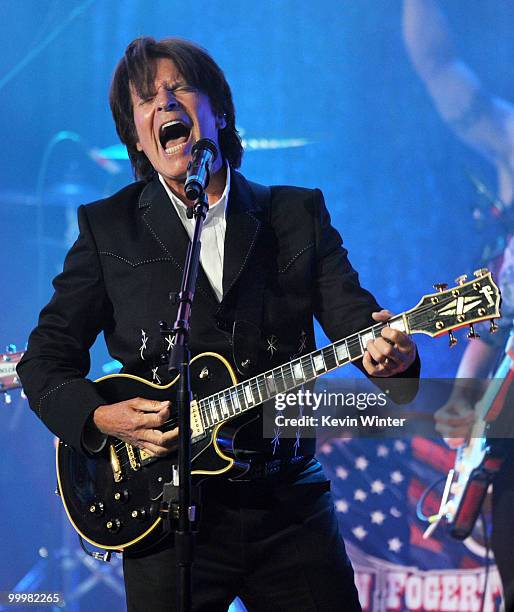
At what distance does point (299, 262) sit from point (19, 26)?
2.31 metres

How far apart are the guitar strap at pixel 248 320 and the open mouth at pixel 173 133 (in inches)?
20.0

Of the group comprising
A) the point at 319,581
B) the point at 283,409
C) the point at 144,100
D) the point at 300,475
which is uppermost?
the point at 144,100

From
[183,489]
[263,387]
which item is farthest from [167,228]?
[183,489]

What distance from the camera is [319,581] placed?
242 cm

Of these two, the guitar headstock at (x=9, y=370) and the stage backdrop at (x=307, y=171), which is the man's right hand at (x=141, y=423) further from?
the guitar headstock at (x=9, y=370)

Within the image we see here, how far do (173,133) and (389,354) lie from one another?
1.19 metres

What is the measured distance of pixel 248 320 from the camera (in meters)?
2.60

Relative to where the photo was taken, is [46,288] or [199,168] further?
[46,288]

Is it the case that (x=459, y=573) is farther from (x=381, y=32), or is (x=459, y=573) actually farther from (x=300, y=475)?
(x=381, y=32)

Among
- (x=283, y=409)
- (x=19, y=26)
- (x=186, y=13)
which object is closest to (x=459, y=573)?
(x=283, y=409)

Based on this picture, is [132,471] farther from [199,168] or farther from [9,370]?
[9,370]

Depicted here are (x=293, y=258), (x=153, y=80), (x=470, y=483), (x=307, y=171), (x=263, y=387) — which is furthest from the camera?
(x=307, y=171)

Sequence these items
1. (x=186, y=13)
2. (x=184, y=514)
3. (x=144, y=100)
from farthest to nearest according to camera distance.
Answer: (x=186, y=13) → (x=144, y=100) → (x=184, y=514)

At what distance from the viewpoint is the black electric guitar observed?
2279mm
